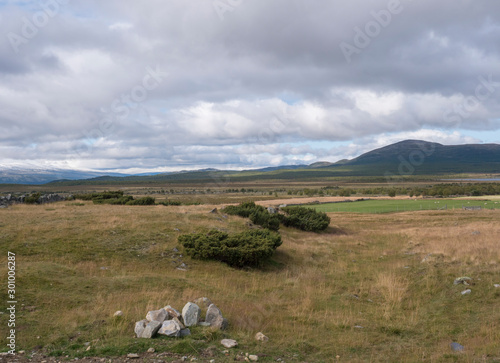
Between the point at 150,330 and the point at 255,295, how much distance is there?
17.8 feet

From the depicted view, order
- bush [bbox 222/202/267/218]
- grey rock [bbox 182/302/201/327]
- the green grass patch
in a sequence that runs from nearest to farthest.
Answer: grey rock [bbox 182/302/201/327], bush [bbox 222/202/267/218], the green grass patch

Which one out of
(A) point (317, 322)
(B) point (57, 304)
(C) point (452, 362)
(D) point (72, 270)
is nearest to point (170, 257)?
(D) point (72, 270)

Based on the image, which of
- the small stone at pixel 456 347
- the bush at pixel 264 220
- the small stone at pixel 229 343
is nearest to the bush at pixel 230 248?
the small stone at pixel 229 343

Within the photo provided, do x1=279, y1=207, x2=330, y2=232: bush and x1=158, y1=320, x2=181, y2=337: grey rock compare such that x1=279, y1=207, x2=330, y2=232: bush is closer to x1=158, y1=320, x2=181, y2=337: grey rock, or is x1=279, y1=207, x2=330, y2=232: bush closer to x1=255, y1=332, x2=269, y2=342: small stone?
x1=255, y1=332, x2=269, y2=342: small stone

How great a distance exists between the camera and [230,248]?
1619 centimetres

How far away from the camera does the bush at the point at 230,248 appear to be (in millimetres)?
16062

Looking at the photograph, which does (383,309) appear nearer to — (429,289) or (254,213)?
(429,289)

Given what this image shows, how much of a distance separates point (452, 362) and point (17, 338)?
29.9ft

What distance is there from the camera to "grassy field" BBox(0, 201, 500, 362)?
7305mm

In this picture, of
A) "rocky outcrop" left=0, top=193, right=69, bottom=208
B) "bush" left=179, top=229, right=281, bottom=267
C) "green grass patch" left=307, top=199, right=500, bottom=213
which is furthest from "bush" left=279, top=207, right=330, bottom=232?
"green grass patch" left=307, top=199, right=500, bottom=213

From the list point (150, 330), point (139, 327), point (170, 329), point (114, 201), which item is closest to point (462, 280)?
point (170, 329)

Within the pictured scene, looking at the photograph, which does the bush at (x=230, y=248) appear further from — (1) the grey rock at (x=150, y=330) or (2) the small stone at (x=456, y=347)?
(2) the small stone at (x=456, y=347)

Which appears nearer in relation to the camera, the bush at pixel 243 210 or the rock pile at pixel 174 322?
the rock pile at pixel 174 322

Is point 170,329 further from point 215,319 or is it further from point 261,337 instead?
point 261,337
